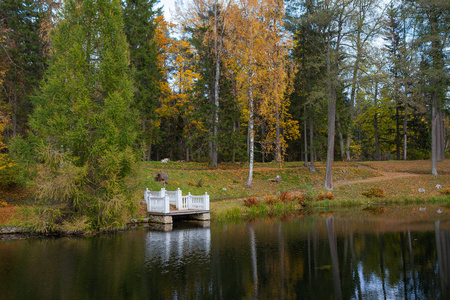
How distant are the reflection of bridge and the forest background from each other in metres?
2.51

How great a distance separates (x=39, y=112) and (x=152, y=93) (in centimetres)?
1395

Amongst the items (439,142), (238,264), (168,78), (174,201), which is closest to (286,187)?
(174,201)

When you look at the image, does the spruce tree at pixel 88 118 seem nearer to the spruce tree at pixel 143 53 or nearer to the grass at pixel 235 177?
the grass at pixel 235 177

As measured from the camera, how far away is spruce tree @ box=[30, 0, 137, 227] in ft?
47.8

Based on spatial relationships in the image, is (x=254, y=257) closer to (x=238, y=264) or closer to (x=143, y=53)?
(x=238, y=264)

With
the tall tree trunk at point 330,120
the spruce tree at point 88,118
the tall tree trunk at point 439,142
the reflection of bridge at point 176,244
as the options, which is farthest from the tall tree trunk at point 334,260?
the tall tree trunk at point 439,142

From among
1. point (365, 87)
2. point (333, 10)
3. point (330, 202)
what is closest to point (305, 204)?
point (330, 202)

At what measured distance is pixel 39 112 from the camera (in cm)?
1504

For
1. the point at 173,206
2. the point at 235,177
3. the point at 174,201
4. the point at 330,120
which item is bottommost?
the point at 173,206

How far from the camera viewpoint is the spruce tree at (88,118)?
574 inches

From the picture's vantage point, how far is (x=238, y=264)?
1015 cm

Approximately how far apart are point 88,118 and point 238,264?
393 inches

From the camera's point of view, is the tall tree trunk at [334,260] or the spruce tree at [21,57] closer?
the tall tree trunk at [334,260]

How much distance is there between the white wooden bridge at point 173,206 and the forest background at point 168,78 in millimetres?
2254
